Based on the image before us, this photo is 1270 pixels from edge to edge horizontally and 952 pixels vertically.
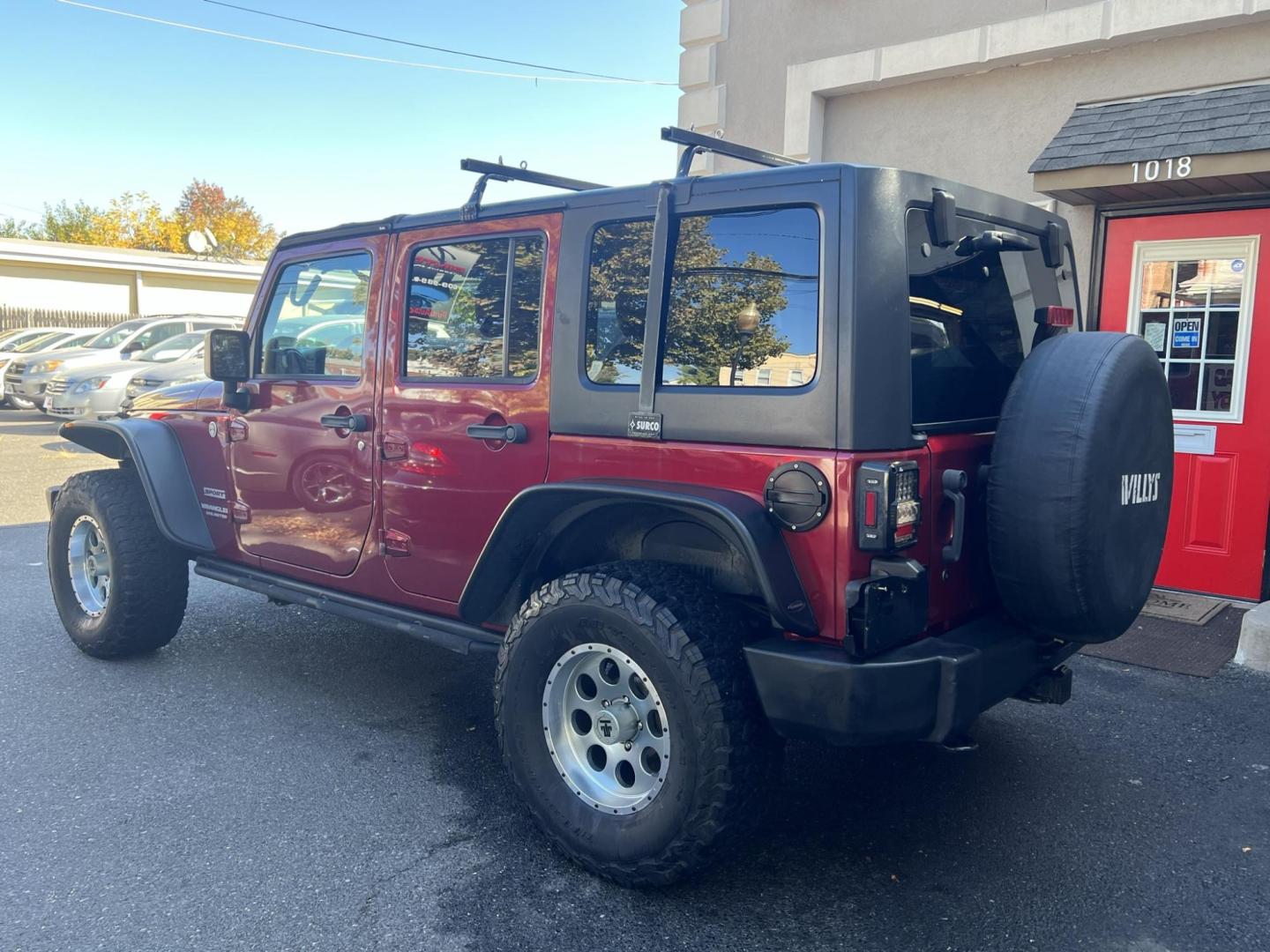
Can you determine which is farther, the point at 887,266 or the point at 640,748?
the point at 640,748

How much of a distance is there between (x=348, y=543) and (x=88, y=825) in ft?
Result: 4.29

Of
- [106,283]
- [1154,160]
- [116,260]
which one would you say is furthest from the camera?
[106,283]

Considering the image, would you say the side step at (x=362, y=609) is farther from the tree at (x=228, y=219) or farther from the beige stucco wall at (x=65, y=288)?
the tree at (x=228, y=219)

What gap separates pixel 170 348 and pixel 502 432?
44.3ft

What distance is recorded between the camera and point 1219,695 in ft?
15.1

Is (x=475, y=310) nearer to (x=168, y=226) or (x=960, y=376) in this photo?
(x=960, y=376)

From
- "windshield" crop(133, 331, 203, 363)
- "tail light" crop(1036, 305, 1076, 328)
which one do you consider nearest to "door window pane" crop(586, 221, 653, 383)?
"tail light" crop(1036, 305, 1076, 328)

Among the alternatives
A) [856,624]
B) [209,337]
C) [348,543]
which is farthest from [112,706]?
[856,624]

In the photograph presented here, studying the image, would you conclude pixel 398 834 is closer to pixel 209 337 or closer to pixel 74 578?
pixel 209 337

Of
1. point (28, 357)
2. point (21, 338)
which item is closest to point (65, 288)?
point (21, 338)

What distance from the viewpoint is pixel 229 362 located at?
439cm

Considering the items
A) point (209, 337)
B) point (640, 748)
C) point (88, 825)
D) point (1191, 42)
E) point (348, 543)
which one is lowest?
point (88, 825)

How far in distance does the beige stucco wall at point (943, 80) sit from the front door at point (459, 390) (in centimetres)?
440

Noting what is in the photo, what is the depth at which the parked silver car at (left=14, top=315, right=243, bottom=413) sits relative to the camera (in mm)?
15984
